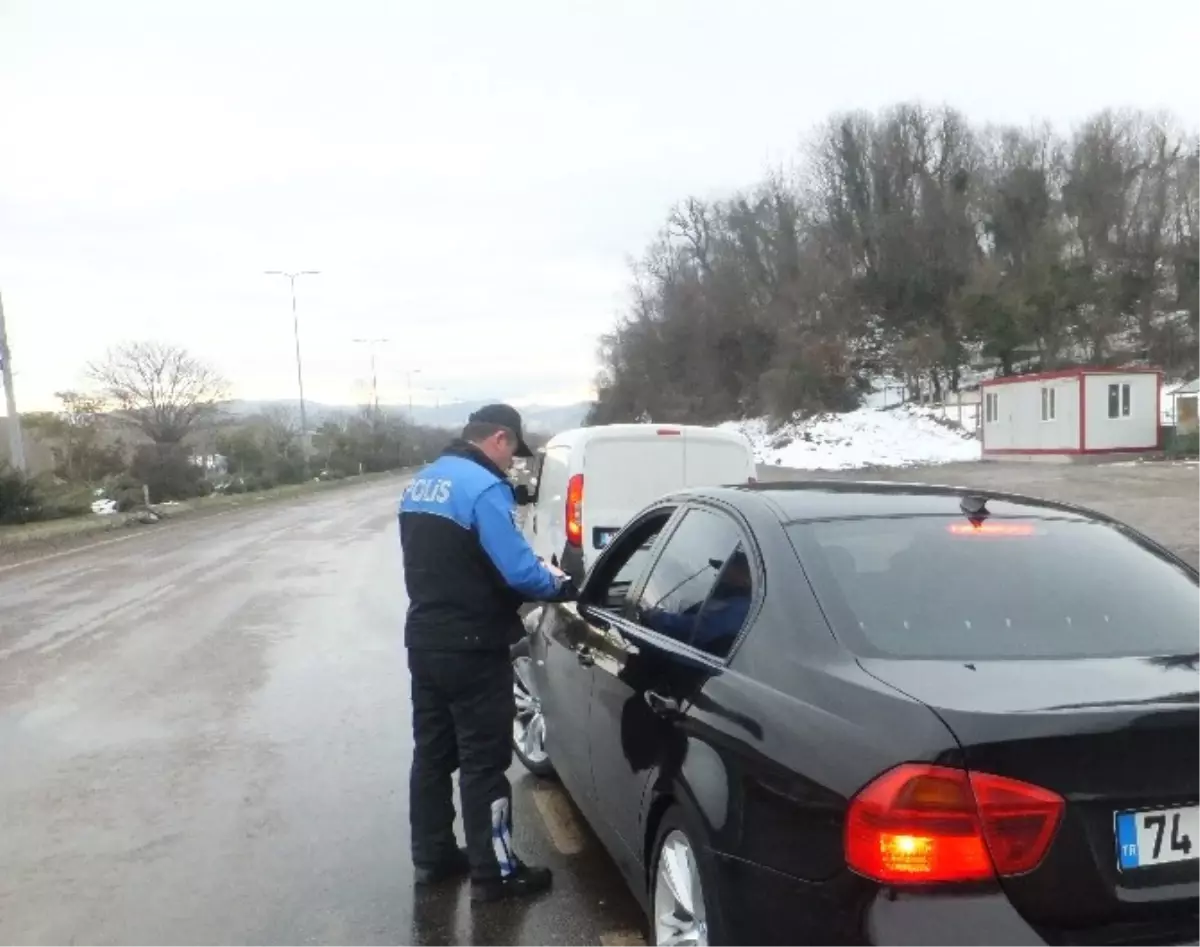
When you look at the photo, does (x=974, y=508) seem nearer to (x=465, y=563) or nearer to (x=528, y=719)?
(x=465, y=563)

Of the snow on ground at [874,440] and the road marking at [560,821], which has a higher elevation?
the road marking at [560,821]

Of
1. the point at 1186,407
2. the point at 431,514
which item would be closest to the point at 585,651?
the point at 431,514

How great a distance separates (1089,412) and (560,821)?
3638 centimetres

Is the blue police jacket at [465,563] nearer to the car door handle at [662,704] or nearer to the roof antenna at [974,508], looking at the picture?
the car door handle at [662,704]

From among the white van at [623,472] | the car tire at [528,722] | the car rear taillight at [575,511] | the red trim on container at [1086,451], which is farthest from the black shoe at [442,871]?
the red trim on container at [1086,451]

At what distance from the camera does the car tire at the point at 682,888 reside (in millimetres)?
2766

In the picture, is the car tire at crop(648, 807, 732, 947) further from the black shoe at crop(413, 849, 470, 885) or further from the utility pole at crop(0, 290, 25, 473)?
the utility pole at crop(0, 290, 25, 473)

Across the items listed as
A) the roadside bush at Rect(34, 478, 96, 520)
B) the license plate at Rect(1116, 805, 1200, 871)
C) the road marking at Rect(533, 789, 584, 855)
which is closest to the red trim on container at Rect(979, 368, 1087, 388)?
the roadside bush at Rect(34, 478, 96, 520)

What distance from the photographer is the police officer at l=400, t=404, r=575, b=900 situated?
13.1ft

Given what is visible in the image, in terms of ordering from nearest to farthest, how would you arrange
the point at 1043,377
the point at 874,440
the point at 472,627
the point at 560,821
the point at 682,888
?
1. the point at 682,888
2. the point at 472,627
3. the point at 560,821
4. the point at 1043,377
5. the point at 874,440

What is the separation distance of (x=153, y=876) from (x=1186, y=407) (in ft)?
143

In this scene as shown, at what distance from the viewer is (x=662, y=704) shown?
10.5 feet

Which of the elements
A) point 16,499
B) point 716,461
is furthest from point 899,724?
point 16,499

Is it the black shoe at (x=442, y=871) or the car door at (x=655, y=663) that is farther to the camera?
the black shoe at (x=442, y=871)
